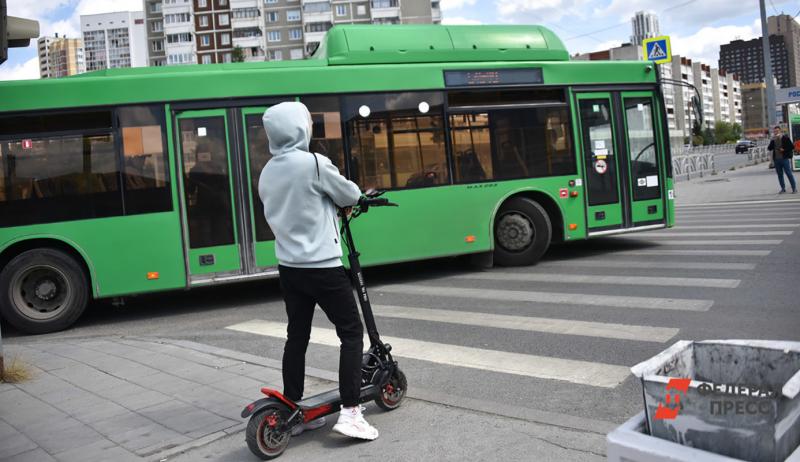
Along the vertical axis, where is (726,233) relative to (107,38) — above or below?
below

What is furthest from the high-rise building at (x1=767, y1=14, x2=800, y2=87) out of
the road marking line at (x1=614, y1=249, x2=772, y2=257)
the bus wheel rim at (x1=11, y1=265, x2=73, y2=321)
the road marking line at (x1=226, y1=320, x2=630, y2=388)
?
the bus wheel rim at (x1=11, y1=265, x2=73, y2=321)

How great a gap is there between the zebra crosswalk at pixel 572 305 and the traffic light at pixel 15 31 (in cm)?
346

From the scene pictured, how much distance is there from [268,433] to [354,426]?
48cm

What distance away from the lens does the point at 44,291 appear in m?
8.69

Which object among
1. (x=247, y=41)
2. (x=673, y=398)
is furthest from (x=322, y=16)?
(x=673, y=398)

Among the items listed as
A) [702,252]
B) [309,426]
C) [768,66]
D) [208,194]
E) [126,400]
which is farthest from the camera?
[768,66]

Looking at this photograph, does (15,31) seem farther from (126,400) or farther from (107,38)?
(107,38)

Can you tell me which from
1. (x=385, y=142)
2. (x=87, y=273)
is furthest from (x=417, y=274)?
(x=87, y=273)

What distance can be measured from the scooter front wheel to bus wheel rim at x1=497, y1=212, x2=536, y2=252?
7302 millimetres

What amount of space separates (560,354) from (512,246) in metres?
5.19

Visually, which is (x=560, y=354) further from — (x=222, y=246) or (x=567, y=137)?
(x=567, y=137)

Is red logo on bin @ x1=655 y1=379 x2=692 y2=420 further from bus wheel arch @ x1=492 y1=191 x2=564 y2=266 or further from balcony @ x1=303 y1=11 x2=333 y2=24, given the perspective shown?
balcony @ x1=303 y1=11 x2=333 y2=24

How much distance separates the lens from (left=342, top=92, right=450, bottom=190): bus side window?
9.91 metres

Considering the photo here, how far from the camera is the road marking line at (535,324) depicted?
6321 mm
